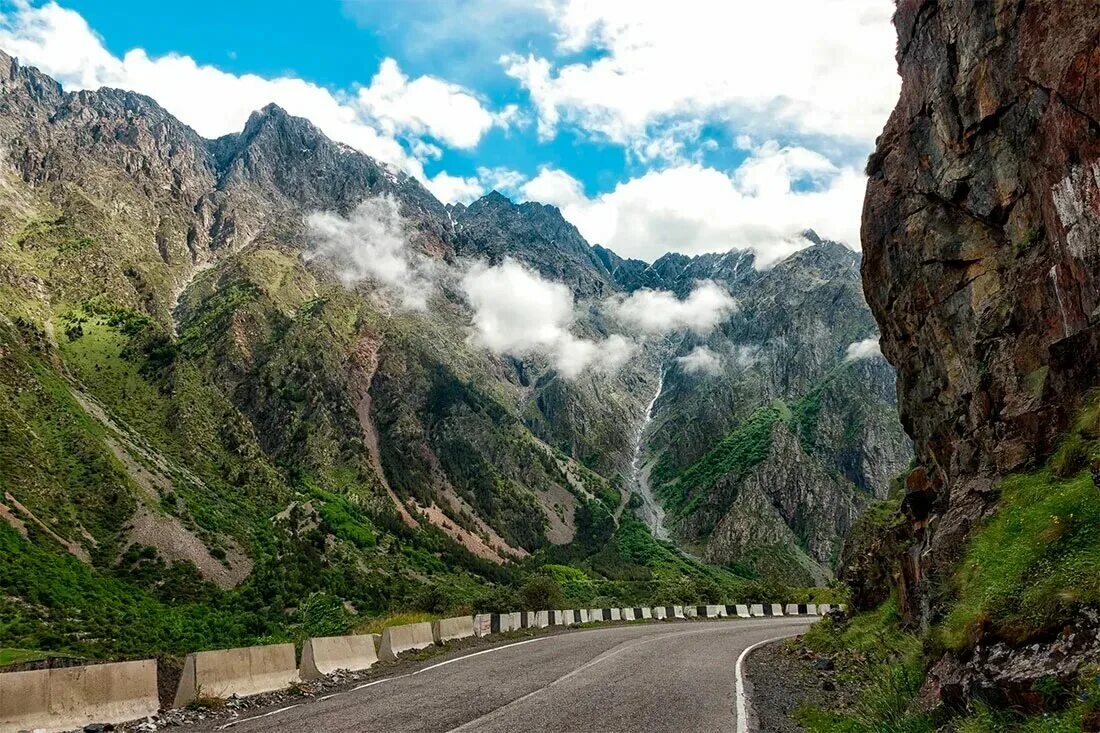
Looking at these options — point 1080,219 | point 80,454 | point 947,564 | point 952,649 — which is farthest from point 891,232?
point 80,454

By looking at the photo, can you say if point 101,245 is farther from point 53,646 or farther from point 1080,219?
point 1080,219

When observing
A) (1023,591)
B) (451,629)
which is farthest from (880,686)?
(451,629)

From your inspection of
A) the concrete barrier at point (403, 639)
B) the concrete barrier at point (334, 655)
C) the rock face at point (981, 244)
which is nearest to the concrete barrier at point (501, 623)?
the concrete barrier at point (403, 639)

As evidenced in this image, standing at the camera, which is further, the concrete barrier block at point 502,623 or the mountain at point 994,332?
the concrete barrier block at point 502,623

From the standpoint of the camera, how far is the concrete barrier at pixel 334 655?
16.8m

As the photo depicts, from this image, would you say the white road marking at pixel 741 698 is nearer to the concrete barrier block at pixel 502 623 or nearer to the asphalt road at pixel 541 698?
the asphalt road at pixel 541 698

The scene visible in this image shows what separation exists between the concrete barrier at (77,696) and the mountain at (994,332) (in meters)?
13.1

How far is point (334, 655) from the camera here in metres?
18.1

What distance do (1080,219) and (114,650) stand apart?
73632 mm

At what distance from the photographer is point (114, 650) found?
196ft

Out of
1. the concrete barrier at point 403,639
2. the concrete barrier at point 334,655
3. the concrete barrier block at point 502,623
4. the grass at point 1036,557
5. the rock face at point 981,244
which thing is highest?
the rock face at point 981,244

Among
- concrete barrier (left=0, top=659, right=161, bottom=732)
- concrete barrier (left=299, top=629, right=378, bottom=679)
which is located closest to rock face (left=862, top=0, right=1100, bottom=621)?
concrete barrier (left=299, top=629, right=378, bottom=679)

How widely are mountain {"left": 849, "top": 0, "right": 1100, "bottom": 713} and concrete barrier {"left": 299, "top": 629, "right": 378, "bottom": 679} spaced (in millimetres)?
13562

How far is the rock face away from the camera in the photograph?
53.5 feet
